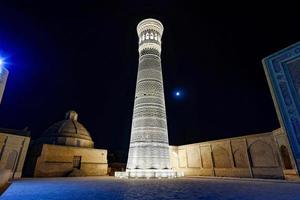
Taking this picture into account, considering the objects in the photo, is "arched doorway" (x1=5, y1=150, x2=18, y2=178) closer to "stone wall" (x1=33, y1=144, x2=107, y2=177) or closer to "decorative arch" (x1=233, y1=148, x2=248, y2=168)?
"stone wall" (x1=33, y1=144, x2=107, y2=177)

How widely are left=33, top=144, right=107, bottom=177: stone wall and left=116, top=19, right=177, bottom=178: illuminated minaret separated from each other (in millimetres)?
7332

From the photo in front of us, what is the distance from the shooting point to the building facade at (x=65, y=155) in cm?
1548

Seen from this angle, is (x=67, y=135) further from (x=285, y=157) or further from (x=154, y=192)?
(x=285, y=157)

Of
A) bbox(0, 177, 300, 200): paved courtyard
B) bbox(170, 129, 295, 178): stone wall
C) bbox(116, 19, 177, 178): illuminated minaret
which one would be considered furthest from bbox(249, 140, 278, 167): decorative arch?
bbox(0, 177, 300, 200): paved courtyard

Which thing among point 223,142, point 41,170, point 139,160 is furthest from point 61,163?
point 223,142

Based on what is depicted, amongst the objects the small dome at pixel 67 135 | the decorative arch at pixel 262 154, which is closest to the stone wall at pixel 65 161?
the small dome at pixel 67 135

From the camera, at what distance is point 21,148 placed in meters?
14.0

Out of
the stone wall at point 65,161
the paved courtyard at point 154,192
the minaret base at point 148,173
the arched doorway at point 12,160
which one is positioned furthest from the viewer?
the stone wall at point 65,161

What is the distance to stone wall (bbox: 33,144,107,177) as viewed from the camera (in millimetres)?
15262

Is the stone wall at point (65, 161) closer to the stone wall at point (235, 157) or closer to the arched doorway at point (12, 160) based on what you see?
the arched doorway at point (12, 160)

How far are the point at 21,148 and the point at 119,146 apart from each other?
2028 cm

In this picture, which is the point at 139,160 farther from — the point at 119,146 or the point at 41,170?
the point at 119,146

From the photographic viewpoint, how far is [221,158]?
15766 millimetres

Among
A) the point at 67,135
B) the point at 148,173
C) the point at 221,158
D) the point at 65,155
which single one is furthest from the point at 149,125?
the point at 67,135
